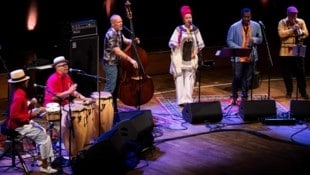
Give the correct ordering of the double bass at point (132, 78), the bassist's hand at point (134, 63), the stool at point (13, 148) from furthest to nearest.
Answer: the double bass at point (132, 78) < the bassist's hand at point (134, 63) < the stool at point (13, 148)

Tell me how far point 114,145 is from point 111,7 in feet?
22.3

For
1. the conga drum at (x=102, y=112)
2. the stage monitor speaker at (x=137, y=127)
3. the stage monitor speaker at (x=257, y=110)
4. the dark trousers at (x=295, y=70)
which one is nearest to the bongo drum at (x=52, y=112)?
the stage monitor speaker at (x=137, y=127)

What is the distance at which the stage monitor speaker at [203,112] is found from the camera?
445 inches

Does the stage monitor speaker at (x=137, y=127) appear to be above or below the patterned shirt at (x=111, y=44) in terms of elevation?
below

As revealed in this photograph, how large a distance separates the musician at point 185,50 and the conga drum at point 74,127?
10.2 ft

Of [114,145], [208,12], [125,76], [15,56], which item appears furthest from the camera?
[208,12]

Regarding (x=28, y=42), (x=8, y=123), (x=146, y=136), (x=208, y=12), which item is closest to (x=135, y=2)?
(x=208, y=12)

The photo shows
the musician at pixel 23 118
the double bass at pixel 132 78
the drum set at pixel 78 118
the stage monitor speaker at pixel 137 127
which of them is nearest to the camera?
the musician at pixel 23 118

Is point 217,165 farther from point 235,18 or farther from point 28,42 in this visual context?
point 235,18

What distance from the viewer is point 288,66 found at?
13062 millimetres

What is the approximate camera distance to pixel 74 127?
9.20 m

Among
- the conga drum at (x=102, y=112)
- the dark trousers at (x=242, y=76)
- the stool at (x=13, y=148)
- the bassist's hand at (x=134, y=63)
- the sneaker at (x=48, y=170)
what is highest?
the bassist's hand at (x=134, y=63)

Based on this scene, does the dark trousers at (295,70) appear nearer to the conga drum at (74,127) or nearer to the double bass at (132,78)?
the double bass at (132,78)

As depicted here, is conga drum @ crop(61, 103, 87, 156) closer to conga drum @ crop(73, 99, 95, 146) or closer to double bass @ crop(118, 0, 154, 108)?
conga drum @ crop(73, 99, 95, 146)
